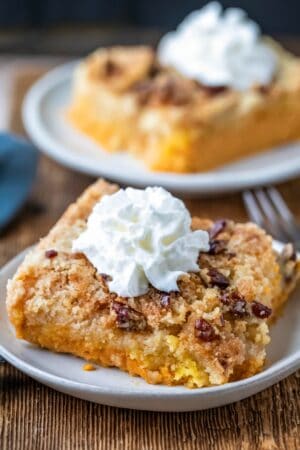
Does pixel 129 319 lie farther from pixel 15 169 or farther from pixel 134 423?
pixel 15 169

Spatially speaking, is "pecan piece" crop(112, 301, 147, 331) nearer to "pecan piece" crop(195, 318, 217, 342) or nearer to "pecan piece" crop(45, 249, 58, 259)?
"pecan piece" crop(195, 318, 217, 342)

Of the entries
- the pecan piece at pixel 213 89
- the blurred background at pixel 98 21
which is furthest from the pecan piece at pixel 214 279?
the blurred background at pixel 98 21

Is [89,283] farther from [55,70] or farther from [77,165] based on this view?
[55,70]

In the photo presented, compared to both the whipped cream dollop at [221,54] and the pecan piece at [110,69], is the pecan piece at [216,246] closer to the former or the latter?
the whipped cream dollop at [221,54]

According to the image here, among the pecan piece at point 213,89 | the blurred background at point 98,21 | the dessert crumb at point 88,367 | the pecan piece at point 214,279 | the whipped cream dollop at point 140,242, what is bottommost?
the blurred background at point 98,21

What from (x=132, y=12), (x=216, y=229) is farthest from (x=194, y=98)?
(x=132, y=12)
